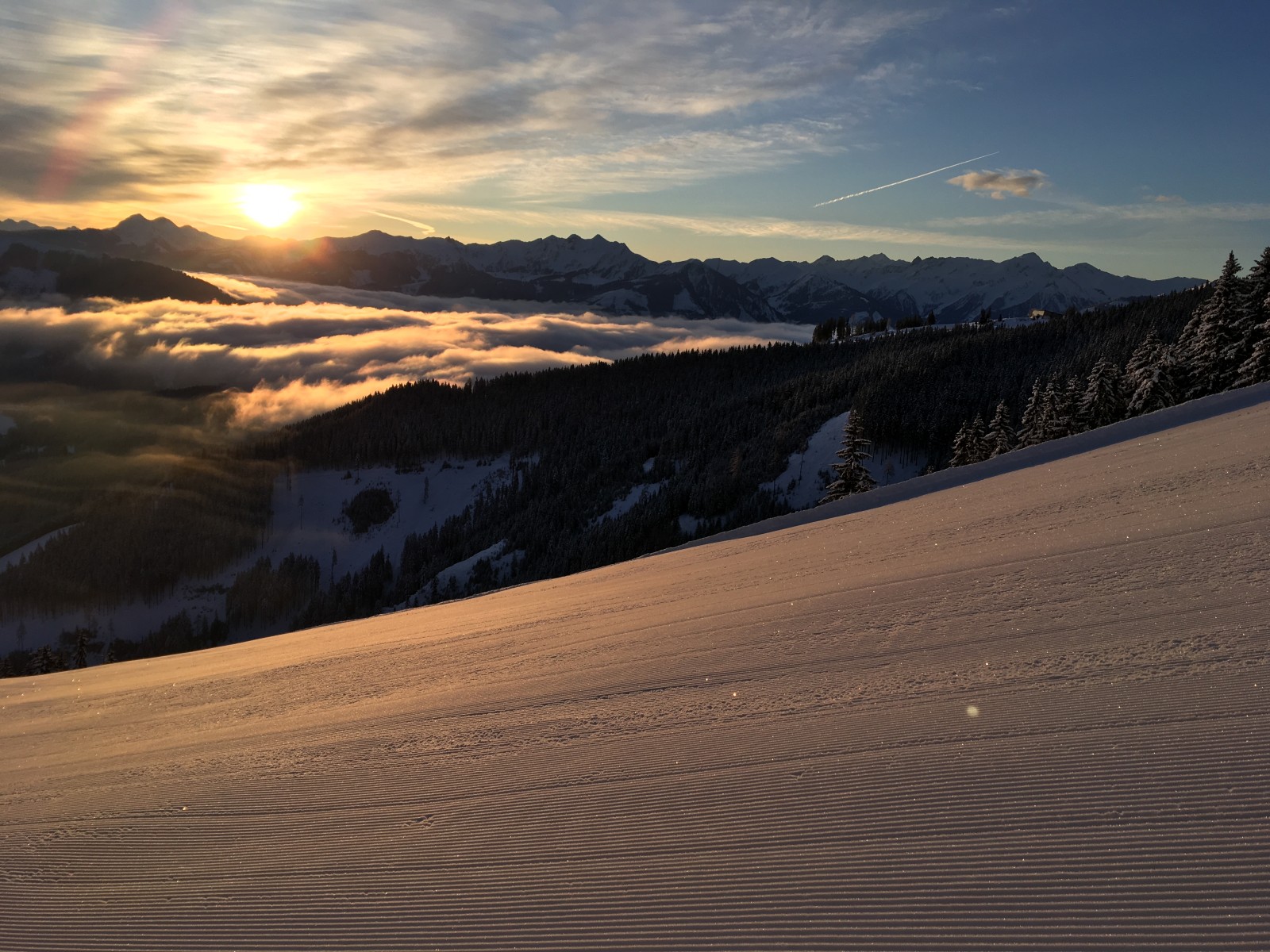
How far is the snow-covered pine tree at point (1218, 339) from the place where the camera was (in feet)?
129

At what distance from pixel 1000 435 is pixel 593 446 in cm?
9319

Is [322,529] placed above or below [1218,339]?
below

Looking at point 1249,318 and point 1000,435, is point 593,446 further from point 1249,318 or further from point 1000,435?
point 1249,318

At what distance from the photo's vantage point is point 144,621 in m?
128

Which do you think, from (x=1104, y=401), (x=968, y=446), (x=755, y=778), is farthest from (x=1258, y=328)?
(x=755, y=778)

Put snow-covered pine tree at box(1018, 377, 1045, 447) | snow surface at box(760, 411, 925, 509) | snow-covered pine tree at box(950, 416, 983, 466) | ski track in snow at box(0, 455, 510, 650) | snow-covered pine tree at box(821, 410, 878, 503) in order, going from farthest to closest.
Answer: ski track in snow at box(0, 455, 510, 650) → snow surface at box(760, 411, 925, 509) → snow-covered pine tree at box(950, 416, 983, 466) → snow-covered pine tree at box(1018, 377, 1045, 447) → snow-covered pine tree at box(821, 410, 878, 503)

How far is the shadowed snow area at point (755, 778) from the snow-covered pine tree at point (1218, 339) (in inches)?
1127

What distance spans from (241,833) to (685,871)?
5150 millimetres

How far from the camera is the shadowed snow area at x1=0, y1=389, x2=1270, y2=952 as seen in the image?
5.35 metres

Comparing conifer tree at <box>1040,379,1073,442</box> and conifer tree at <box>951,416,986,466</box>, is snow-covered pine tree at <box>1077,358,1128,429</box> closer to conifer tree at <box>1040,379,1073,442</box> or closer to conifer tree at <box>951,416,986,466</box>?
conifer tree at <box>1040,379,1073,442</box>

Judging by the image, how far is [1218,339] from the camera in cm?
3991

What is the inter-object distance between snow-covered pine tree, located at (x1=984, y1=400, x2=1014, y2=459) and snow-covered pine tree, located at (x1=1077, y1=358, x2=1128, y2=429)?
12.7 ft

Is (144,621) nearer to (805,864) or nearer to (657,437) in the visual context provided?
(657,437)

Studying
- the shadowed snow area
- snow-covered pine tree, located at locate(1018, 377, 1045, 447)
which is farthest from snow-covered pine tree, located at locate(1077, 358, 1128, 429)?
the shadowed snow area
